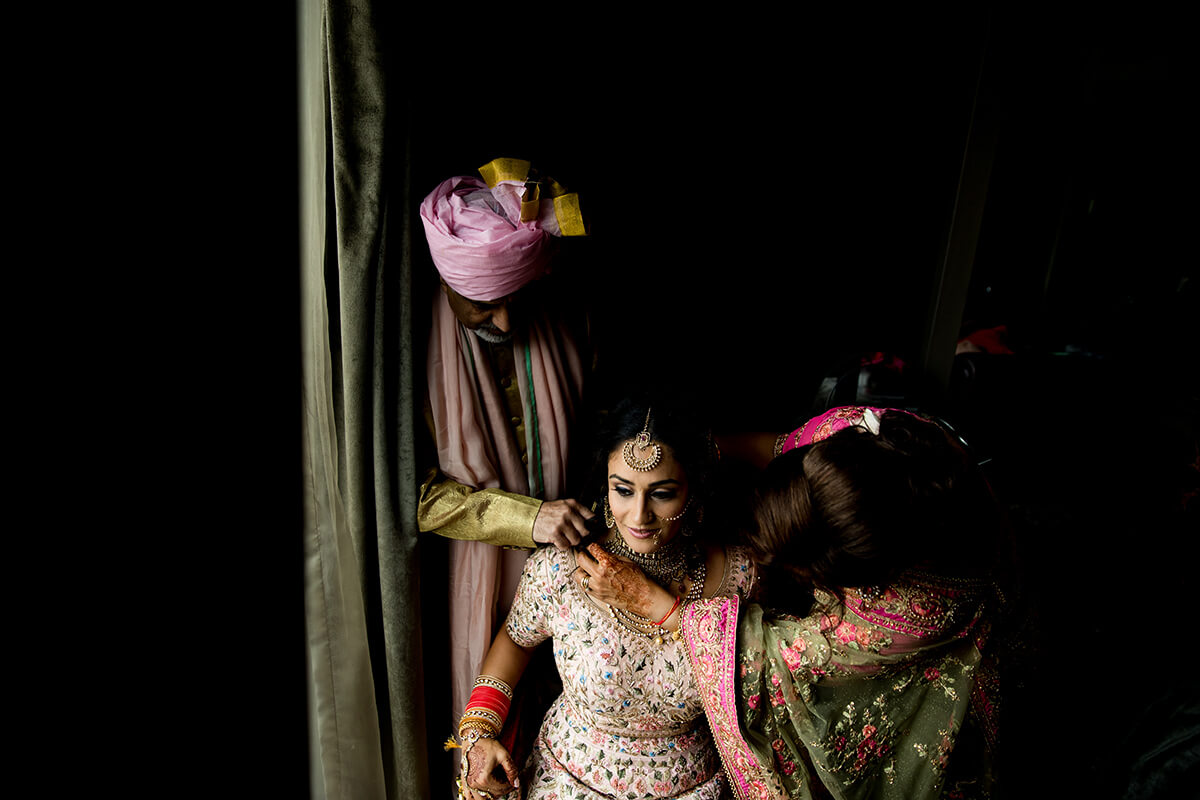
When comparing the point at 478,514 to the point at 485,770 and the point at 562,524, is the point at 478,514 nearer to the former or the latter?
the point at 562,524

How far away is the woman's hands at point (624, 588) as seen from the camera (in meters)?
1.25

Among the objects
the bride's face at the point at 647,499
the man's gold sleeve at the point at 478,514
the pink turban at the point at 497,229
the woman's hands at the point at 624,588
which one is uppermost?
the pink turban at the point at 497,229

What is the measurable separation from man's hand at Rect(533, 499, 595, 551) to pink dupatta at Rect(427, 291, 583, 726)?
0.13 m

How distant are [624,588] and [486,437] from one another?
42 cm

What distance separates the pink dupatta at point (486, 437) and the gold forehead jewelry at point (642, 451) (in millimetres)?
263

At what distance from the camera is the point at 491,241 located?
1137mm

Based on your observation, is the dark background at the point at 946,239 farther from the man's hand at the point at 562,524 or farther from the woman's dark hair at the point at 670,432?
the man's hand at the point at 562,524

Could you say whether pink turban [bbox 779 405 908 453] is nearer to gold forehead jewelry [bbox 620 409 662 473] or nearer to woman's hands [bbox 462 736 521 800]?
gold forehead jewelry [bbox 620 409 662 473]

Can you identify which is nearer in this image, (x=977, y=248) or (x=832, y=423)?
(x=832, y=423)

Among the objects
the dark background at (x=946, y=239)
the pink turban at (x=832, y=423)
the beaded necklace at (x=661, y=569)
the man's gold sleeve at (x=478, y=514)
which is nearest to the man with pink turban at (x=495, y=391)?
the man's gold sleeve at (x=478, y=514)

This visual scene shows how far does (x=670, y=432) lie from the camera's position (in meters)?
1.21

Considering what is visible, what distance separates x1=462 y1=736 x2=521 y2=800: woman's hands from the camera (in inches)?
52.1

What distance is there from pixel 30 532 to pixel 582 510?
87 centimetres

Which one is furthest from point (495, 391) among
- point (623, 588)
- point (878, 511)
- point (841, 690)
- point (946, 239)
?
point (946, 239)
